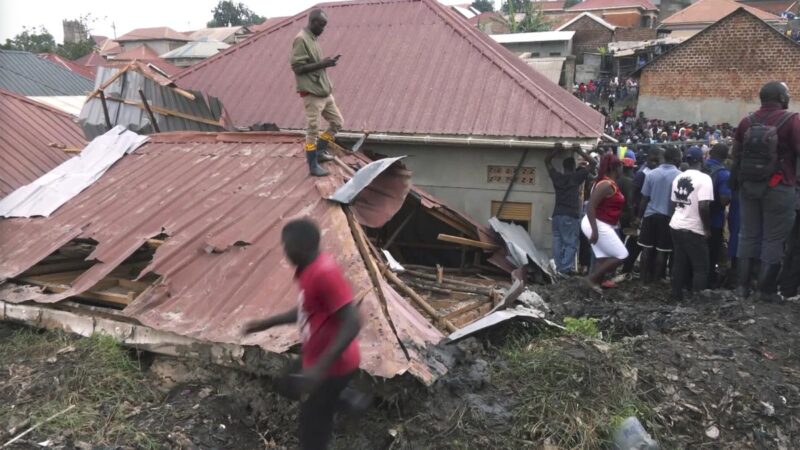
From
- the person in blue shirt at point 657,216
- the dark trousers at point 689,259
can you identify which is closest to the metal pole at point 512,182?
the person in blue shirt at point 657,216

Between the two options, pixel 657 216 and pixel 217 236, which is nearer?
pixel 217 236

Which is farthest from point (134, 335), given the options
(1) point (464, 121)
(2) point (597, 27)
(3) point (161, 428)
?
(2) point (597, 27)

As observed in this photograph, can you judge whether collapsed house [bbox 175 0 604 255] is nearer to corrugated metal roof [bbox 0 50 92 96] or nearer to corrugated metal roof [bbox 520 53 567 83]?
corrugated metal roof [bbox 0 50 92 96]

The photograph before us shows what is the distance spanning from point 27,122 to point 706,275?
10393mm

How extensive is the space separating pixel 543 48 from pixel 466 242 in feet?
89.4

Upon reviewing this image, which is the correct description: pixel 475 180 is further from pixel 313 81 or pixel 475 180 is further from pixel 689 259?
pixel 313 81

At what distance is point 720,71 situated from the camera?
79.9 ft

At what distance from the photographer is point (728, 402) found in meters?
4.25

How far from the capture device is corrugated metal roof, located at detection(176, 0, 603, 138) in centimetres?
942

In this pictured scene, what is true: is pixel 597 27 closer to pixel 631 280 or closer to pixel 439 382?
pixel 631 280

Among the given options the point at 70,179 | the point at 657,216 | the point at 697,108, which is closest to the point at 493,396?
the point at 657,216

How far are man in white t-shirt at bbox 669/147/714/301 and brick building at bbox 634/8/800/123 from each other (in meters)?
20.7

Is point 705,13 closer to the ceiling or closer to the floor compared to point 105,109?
closer to the ceiling

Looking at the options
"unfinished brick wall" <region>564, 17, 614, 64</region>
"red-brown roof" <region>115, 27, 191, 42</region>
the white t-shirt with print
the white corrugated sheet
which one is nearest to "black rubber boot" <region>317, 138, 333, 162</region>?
the white corrugated sheet
